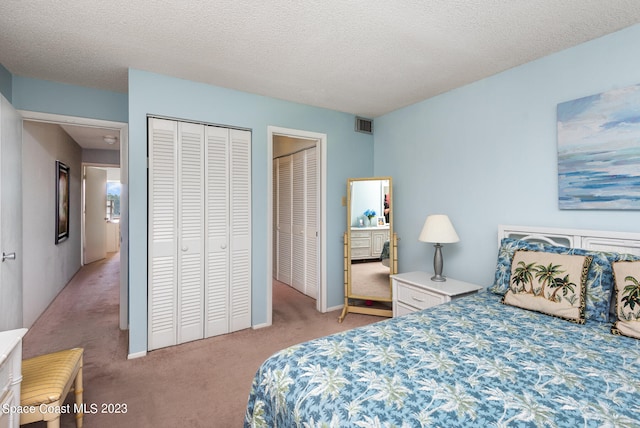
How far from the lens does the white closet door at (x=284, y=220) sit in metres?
4.89

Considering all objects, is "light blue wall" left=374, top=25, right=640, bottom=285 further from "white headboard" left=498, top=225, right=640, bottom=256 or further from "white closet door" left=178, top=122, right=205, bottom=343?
"white closet door" left=178, top=122, right=205, bottom=343

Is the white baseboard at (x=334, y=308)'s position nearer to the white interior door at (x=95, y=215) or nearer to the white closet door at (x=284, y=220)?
the white closet door at (x=284, y=220)

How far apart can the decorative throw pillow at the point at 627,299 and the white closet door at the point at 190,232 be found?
3.12 meters

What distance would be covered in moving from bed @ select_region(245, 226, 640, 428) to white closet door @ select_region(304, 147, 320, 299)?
2.31 meters

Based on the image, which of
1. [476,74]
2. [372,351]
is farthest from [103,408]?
[476,74]

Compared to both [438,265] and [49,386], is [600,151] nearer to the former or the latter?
[438,265]

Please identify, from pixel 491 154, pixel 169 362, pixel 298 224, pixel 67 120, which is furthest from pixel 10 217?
pixel 491 154

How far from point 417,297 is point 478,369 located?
1.65 meters

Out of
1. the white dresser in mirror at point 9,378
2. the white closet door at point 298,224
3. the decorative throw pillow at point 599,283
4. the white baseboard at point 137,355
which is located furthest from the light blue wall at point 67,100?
the decorative throw pillow at point 599,283

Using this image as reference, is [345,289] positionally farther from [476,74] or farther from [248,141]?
[476,74]

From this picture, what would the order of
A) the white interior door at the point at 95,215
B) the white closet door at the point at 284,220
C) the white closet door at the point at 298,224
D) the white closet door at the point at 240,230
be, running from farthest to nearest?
1. the white interior door at the point at 95,215
2. the white closet door at the point at 284,220
3. the white closet door at the point at 298,224
4. the white closet door at the point at 240,230

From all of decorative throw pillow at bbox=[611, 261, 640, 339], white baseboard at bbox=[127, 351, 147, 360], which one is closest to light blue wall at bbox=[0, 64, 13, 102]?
white baseboard at bbox=[127, 351, 147, 360]

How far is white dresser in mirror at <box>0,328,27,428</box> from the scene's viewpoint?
48.9 inches

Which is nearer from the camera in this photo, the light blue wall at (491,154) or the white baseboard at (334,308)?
the light blue wall at (491,154)
